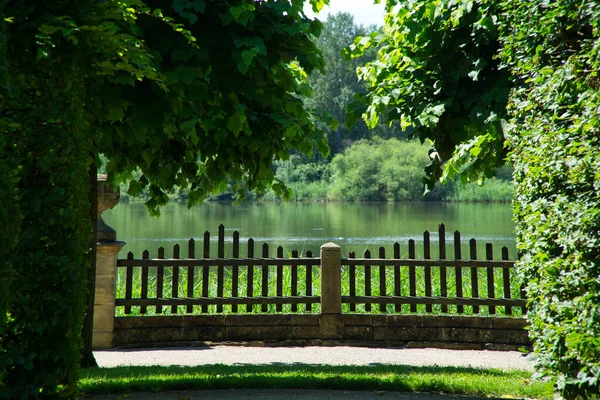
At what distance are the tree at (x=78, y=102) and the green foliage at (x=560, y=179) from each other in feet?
7.95

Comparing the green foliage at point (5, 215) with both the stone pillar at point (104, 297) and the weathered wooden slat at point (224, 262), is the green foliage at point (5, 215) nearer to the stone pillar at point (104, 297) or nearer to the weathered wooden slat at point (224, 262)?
the stone pillar at point (104, 297)

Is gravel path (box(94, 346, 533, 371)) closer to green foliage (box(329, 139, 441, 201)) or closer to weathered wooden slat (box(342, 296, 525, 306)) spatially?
weathered wooden slat (box(342, 296, 525, 306))

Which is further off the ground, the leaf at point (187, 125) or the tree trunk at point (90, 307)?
the leaf at point (187, 125)

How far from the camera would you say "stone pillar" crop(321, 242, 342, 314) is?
998cm

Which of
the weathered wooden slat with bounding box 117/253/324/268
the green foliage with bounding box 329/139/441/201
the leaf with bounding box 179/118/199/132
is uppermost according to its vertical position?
the green foliage with bounding box 329/139/441/201

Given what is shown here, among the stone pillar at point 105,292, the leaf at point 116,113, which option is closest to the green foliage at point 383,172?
the stone pillar at point 105,292

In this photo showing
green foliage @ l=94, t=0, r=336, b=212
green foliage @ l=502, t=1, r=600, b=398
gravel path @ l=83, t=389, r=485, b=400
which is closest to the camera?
→ green foliage @ l=502, t=1, r=600, b=398

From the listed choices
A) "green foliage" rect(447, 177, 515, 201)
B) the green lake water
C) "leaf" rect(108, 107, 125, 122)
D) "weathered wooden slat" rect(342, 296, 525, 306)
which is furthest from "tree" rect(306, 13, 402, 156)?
"leaf" rect(108, 107, 125, 122)

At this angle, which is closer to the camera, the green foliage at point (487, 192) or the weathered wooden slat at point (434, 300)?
the weathered wooden slat at point (434, 300)

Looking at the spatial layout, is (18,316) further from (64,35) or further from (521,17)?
(521,17)

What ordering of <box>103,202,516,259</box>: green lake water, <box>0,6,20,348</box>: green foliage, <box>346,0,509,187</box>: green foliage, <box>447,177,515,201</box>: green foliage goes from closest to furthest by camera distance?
1. <box>0,6,20,348</box>: green foliage
2. <box>346,0,509,187</box>: green foliage
3. <box>103,202,516,259</box>: green lake water
4. <box>447,177,515,201</box>: green foliage

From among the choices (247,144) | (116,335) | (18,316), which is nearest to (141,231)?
(116,335)

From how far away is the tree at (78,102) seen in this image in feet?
13.9

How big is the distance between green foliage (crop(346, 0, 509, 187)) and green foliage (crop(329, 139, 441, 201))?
189 feet
